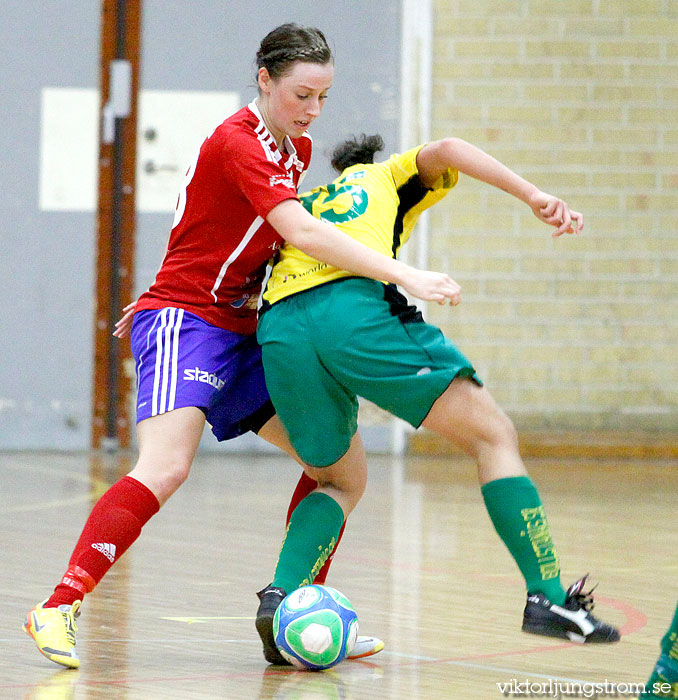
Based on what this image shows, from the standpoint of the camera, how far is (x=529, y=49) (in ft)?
26.9

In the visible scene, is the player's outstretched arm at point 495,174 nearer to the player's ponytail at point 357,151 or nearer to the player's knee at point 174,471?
the player's ponytail at point 357,151

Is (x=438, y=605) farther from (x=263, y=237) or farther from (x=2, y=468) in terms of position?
(x=2, y=468)

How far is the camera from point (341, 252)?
2826 millimetres

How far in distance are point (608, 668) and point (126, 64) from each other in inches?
237

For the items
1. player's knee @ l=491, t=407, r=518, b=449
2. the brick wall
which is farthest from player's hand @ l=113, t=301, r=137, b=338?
the brick wall

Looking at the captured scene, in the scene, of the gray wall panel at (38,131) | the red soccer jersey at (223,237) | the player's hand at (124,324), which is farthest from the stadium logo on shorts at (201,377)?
the gray wall panel at (38,131)

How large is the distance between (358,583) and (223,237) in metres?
1.37

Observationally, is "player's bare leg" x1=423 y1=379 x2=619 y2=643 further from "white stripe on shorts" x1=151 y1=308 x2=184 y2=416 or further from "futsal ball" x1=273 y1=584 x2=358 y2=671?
"white stripe on shorts" x1=151 y1=308 x2=184 y2=416

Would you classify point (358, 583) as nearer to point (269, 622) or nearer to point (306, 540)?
point (306, 540)

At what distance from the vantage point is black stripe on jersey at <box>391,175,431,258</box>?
3.16 metres

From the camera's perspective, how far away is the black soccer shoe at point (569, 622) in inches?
107

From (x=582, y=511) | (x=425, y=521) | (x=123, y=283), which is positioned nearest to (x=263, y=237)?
(x=425, y=521)

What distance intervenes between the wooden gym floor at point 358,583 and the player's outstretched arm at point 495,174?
1005 millimetres

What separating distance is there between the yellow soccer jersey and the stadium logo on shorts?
217 millimetres
